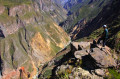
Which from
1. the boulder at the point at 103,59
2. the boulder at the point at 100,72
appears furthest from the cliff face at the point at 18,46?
the boulder at the point at 100,72

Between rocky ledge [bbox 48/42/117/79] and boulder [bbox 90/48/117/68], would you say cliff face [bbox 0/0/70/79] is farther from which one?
boulder [bbox 90/48/117/68]

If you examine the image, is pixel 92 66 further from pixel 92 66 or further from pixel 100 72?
pixel 100 72

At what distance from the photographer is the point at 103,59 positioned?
67.4 ft

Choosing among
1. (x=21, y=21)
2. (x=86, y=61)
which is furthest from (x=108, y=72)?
(x=21, y=21)

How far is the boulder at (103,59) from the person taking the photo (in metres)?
20.1

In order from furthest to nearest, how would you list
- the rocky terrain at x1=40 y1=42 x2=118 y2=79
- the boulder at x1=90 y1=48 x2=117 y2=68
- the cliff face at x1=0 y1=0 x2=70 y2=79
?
the cliff face at x1=0 y1=0 x2=70 y2=79
the boulder at x1=90 y1=48 x2=117 y2=68
the rocky terrain at x1=40 y1=42 x2=118 y2=79

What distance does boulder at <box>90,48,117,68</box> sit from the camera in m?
20.1

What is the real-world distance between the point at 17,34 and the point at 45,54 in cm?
4983

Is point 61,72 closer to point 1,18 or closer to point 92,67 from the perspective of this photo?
point 92,67

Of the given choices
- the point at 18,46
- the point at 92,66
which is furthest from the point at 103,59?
the point at 18,46

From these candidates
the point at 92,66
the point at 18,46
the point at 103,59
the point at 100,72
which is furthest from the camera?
the point at 18,46

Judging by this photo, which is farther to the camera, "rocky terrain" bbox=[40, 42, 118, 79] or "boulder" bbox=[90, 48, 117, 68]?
"boulder" bbox=[90, 48, 117, 68]

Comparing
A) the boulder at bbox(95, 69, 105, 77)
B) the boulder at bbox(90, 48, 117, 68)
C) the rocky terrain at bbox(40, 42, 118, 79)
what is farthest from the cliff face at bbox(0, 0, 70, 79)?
the boulder at bbox(95, 69, 105, 77)

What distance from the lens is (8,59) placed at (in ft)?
506
